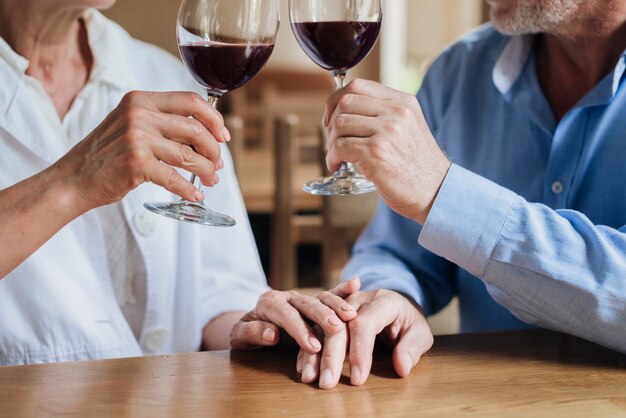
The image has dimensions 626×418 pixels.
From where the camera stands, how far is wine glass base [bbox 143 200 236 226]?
3.59 feet

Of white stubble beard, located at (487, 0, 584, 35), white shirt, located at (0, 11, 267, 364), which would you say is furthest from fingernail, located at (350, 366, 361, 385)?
white stubble beard, located at (487, 0, 584, 35)

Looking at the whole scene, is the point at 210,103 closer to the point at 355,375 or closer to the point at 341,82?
the point at 341,82

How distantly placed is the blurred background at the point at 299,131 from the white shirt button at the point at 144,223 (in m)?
1.07

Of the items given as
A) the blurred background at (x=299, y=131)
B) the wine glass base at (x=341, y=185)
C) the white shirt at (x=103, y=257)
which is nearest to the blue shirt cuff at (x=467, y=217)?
the wine glass base at (x=341, y=185)

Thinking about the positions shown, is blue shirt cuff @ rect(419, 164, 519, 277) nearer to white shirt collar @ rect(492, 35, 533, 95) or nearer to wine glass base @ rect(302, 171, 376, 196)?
wine glass base @ rect(302, 171, 376, 196)

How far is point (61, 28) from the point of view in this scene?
152 cm

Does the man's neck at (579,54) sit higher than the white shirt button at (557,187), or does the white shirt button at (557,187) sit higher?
the man's neck at (579,54)

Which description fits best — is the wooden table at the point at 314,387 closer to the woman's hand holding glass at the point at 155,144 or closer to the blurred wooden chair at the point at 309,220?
the woman's hand holding glass at the point at 155,144

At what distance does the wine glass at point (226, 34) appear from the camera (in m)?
1.05

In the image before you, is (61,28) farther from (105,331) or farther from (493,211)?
(493,211)

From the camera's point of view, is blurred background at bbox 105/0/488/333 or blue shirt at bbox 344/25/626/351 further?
blurred background at bbox 105/0/488/333

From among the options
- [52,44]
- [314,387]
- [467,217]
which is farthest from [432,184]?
[52,44]

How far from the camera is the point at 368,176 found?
1126 mm

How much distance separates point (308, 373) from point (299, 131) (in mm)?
4768
